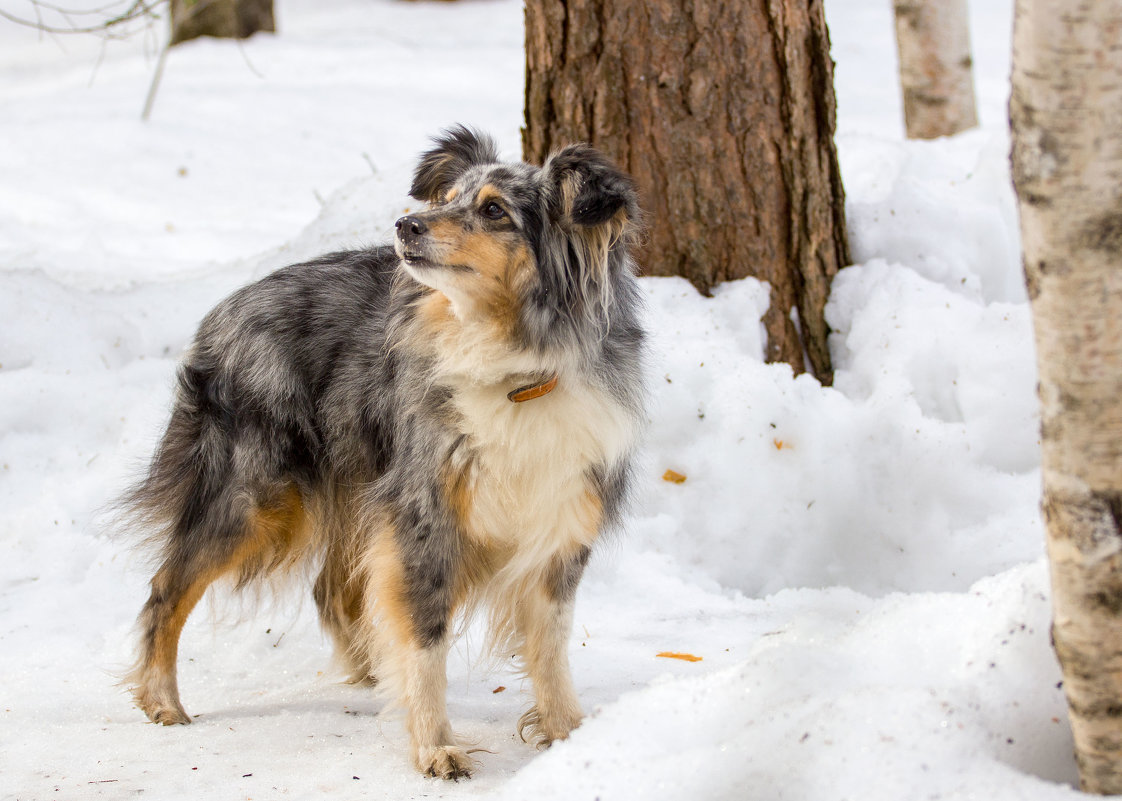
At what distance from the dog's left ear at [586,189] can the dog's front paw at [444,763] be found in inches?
60.2

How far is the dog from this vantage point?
3.08m

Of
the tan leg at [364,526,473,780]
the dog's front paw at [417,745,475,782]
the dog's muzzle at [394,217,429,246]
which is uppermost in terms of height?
the dog's muzzle at [394,217,429,246]

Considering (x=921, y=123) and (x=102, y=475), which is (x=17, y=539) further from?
(x=921, y=123)

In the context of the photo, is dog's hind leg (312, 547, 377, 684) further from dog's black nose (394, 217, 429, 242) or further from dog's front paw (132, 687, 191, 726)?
dog's black nose (394, 217, 429, 242)

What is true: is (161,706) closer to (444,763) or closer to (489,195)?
(444,763)

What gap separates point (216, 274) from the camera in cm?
611

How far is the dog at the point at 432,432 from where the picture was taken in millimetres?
3078

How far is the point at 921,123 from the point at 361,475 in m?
6.05

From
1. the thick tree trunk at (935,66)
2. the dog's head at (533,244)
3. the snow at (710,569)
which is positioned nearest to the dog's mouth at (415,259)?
the dog's head at (533,244)

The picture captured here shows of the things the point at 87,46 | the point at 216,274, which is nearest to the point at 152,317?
the point at 216,274

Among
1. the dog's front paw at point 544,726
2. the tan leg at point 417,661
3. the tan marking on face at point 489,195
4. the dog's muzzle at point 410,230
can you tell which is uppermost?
the tan marking on face at point 489,195

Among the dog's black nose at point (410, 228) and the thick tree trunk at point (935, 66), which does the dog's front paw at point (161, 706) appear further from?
the thick tree trunk at point (935, 66)

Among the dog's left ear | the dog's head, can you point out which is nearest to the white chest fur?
the dog's head

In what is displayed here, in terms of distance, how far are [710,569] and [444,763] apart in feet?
5.19
